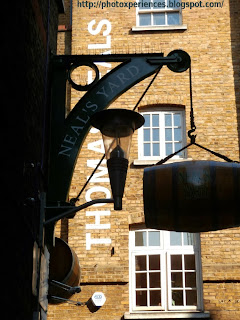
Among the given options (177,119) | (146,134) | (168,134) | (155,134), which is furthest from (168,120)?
(146,134)

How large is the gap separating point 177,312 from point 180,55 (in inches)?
251

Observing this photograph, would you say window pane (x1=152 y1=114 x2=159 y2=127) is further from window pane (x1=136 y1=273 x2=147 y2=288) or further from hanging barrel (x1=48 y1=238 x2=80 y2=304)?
hanging barrel (x1=48 y1=238 x2=80 y2=304)

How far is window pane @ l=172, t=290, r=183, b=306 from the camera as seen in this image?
1178cm

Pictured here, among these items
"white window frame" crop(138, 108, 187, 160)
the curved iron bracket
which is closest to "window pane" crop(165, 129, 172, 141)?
"white window frame" crop(138, 108, 187, 160)

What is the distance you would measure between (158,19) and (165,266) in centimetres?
580

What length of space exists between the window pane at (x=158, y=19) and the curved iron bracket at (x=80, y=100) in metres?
7.99

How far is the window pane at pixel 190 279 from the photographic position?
39.2 feet

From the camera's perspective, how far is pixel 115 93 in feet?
20.5

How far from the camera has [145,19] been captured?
565 inches

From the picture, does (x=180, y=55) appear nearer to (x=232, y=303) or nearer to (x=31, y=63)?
(x=31, y=63)

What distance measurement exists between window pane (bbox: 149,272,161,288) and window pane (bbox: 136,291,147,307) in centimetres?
22

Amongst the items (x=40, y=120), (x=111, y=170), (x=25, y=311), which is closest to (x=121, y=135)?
(x=111, y=170)

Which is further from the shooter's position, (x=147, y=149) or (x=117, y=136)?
(x=147, y=149)

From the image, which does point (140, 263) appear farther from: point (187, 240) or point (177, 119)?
point (177, 119)
